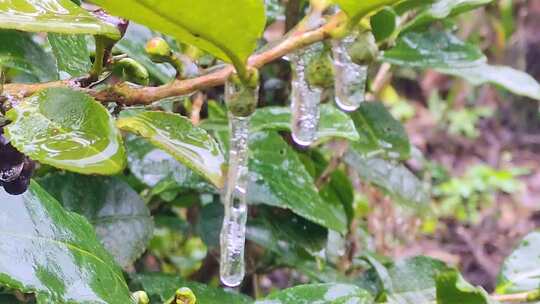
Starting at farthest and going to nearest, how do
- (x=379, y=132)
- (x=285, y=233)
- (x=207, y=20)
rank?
(x=379, y=132), (x=285, y=233), (x=207, y=20)

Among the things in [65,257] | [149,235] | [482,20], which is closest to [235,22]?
[65,257]

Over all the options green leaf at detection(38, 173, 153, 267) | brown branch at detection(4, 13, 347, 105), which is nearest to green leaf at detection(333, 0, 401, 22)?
brown branch at detection(4, 13, 347, 105)

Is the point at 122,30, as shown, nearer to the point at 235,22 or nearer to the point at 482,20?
the point at 235,22

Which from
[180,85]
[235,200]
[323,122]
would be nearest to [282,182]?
[323,122]

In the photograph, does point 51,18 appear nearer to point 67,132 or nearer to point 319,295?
point 67,132

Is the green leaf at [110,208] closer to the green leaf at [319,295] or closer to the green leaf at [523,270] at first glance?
the green leaf at [319,295]

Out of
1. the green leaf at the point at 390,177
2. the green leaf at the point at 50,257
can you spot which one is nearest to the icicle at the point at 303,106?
the green leaf at the point at 50,257
